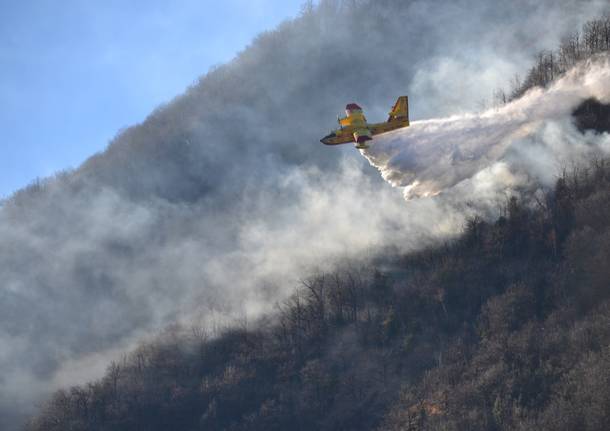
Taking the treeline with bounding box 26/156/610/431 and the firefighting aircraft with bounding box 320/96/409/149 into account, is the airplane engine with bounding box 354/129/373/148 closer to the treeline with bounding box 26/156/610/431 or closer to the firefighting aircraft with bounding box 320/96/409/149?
the firefighting aircraft with bounding box 320/96/409/149

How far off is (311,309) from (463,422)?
104ft

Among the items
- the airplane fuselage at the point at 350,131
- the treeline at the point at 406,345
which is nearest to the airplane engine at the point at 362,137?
the airplane fuselage at the point at 350,131

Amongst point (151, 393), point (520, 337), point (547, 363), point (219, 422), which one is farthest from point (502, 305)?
point (151, 393)

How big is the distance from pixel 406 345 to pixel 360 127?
1446 inches

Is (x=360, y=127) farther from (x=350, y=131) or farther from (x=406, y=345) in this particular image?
(x=406, y=345)

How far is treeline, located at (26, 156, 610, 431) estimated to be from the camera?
9512 centimetres

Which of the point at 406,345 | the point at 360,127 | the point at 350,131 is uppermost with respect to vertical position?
the point at 360,127

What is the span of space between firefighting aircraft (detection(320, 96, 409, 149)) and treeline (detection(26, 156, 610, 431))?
100 feet

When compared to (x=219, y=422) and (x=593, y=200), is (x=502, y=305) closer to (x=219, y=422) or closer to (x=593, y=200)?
(x=593, y=200)

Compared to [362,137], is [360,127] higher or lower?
higher

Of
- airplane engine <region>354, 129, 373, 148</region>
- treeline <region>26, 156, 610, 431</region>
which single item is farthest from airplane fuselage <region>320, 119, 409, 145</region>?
treeline <region>26, 156, 610, 431</region>

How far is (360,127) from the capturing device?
77.6 m

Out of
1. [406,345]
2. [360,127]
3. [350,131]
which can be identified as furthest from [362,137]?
[406,345]

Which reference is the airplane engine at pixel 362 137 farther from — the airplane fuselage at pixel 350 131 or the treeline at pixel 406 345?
the treeline at pixel 406 345
